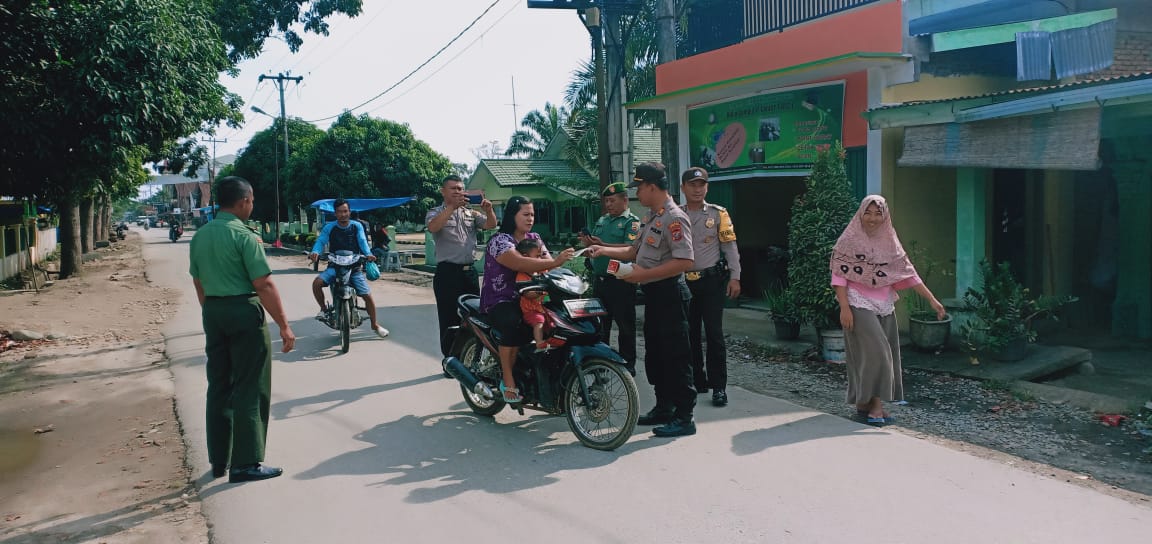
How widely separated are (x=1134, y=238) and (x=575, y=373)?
26.6 ft

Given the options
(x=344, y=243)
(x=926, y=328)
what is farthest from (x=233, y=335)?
(x=926, y=328)

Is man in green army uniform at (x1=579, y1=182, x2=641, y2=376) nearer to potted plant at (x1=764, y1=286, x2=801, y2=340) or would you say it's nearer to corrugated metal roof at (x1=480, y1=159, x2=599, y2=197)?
potted plant at (x1=764, y1=286, x2=801, y2=340)

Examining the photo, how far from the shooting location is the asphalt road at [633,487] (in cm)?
389

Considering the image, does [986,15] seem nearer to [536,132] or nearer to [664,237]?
[664,237]

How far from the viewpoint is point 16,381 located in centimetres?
864

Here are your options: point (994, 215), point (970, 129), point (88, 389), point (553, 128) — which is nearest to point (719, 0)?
point (994, 215)

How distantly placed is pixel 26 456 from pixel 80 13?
6354 millimetres

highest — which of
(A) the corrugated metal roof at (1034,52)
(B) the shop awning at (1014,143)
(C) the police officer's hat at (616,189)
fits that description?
(A) the corrugated metal roof at (1034,52)

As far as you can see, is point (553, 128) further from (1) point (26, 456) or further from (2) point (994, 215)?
(1) point (26, 456)

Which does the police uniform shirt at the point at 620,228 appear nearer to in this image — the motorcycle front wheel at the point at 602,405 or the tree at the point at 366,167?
the motorcycle front wheel at the point at 602,405

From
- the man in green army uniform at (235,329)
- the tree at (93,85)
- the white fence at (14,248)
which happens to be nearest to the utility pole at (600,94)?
the tree at (93,85)

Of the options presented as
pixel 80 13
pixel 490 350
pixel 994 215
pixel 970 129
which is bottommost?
pixel 490 350

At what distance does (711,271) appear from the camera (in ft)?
20.5

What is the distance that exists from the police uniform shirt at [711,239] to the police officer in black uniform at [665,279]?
688 mm
